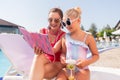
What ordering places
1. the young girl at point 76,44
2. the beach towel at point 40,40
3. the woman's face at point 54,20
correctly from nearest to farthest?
the beach towel at point 40,40 < the young girl at point 76,44 < the woman's face at point 54,20

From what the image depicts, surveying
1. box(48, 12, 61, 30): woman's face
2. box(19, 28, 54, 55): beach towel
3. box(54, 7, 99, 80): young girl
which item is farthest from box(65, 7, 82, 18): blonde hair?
box(19, 28, 54, 55): beach towel

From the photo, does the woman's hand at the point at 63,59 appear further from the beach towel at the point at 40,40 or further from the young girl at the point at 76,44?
the beach towel at the point at 40,40

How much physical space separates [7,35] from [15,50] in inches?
7.4

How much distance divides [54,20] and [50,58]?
37 centimetres

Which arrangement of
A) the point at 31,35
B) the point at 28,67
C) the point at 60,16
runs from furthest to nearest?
the point at 28,67 → the point at 60,16 → the point at 31,35

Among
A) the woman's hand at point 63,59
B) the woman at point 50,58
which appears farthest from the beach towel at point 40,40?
the woman's hand at point 63,59

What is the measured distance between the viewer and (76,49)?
232cm

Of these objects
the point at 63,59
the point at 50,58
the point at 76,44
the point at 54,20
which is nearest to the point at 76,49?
the point at 76,44

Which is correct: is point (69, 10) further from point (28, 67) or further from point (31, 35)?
point (28, 67)

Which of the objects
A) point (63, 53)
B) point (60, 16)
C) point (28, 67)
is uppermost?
point (60, 16)

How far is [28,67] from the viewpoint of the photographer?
9.00 feet

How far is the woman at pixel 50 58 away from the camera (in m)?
2.20

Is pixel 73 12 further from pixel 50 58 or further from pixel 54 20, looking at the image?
pixel 50 58

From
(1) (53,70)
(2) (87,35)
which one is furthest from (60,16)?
(1) (53,70)
